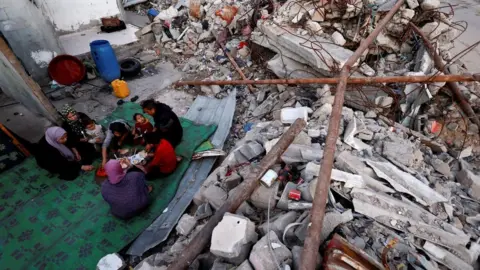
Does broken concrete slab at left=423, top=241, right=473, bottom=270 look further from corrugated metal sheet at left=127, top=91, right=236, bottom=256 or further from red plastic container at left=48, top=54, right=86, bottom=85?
red plastic container at left=48, top=54, right=86, bottom=85

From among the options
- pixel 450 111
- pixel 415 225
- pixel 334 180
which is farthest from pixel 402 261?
pixel 450 111

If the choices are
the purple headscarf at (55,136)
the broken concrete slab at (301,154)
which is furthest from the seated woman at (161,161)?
the broken concrete slab at (301,154)

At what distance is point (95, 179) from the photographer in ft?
15.0

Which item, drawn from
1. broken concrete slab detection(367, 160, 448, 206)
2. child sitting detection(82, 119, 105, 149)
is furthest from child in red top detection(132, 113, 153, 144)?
broken concrete slab detection(367, 160, 448, 206)

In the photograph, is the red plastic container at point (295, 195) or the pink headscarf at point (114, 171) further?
the pink headscarf at point (114, 171)

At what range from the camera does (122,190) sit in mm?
3641

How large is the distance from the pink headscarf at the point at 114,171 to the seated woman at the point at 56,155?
1359mm

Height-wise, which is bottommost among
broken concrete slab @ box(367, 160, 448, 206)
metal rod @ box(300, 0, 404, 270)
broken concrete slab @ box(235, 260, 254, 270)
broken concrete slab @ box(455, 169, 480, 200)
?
broken concrete slab @ box(455, 169, 480, 200)

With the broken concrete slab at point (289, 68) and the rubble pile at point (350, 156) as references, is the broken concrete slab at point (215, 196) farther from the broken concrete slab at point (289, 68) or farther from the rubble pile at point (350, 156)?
the broken concrete slab at point (289, 68)

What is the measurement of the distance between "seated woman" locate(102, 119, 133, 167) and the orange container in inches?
68.5

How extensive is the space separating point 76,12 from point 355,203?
8.96 meters

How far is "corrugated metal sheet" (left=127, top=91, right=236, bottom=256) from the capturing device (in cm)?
367

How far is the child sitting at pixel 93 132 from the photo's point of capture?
15.9 ft

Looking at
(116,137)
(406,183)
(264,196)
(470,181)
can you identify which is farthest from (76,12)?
(470,181)
